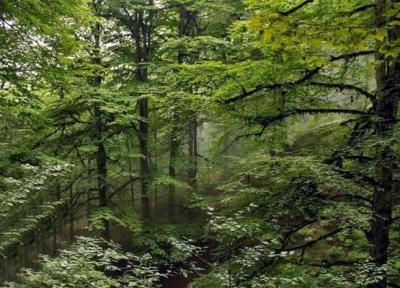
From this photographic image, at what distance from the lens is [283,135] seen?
8.79m

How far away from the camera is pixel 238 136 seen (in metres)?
7.09

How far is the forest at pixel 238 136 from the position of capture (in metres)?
4.11

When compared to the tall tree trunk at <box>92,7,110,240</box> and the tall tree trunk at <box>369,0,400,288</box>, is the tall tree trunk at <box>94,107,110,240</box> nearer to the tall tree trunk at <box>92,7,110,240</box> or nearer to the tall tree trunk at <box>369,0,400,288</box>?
the tall tree trunk at <box>92,7,110,240</box>

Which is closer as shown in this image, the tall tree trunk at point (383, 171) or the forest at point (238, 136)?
the forest at point (238, 136)

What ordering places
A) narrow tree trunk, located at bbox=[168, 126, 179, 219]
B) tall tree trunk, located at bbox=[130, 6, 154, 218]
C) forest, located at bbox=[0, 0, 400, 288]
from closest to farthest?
forest, located at bbox=[0, 0, 400, 288] → tall tree trunk, located at bbox=[130, 6, 154, 218] → narrow tree trunk, located at bbox=[168, 126, 179, 219]

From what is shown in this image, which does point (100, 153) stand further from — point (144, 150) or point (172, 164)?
point (172, 164)

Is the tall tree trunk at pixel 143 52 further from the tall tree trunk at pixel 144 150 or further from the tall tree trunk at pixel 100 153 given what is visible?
the tall tree trunk at pixel 100 153

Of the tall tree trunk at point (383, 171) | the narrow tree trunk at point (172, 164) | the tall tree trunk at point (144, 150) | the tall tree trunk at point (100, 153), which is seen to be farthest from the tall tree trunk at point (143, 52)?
the tall tree trunk at point (383, 171)

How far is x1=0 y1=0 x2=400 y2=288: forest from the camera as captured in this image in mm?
4105

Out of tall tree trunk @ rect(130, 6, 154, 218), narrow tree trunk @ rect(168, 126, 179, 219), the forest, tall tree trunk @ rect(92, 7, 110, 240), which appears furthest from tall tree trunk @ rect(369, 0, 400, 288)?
tall tree trunk @ rect(130, 6, 154, 218)

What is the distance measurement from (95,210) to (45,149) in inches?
94.2

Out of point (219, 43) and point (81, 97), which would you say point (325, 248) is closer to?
point (219, 43)

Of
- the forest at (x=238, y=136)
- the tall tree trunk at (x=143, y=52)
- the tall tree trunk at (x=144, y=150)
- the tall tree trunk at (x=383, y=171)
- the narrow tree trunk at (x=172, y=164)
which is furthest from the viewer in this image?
the narrow tree trunk at (x=172, y=164)

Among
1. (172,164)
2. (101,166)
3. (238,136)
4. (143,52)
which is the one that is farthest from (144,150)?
(238,136)
